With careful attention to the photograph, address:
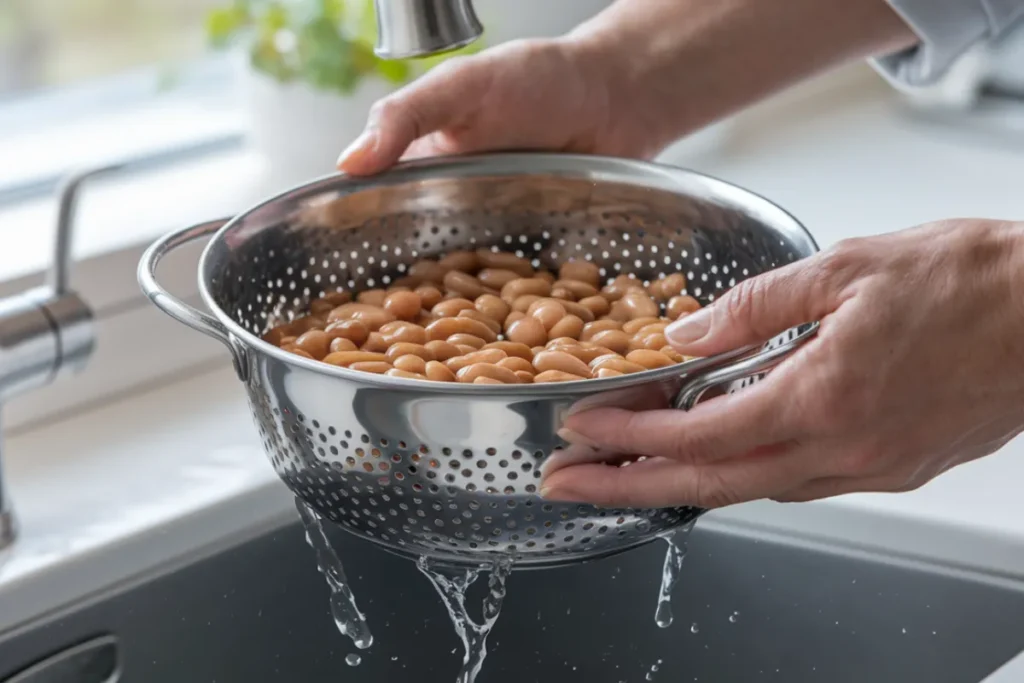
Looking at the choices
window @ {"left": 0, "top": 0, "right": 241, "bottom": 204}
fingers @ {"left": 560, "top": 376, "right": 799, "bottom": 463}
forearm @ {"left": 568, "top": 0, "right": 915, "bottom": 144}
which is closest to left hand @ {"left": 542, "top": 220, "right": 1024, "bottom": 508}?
fingers @ {"left": 560, "top": 376, "right": 799, "bottom": 463}

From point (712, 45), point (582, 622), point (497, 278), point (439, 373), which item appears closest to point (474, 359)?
point (439, 373)

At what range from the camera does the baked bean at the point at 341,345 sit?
0.78 metres

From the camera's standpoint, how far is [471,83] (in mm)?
878

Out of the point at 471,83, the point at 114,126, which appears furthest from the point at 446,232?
the point at 114,126

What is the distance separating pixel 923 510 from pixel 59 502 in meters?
0.55

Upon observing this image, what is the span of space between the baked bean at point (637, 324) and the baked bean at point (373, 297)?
0.14 meters

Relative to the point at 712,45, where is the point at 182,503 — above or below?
below

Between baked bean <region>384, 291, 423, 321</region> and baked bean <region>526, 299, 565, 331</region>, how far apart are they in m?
0.07

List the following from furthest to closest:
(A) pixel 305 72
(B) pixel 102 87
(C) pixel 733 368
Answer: (B) pixel 102 87 < (A) pixel 305 72 < (C) pixel 733 368

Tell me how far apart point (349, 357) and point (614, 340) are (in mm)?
150

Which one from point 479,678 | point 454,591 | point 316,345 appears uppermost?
point 316,345

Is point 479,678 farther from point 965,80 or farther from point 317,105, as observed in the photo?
point 965,80

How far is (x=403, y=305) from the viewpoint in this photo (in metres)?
0.83

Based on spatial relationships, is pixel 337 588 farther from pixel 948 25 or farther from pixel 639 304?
pixel 948 25
